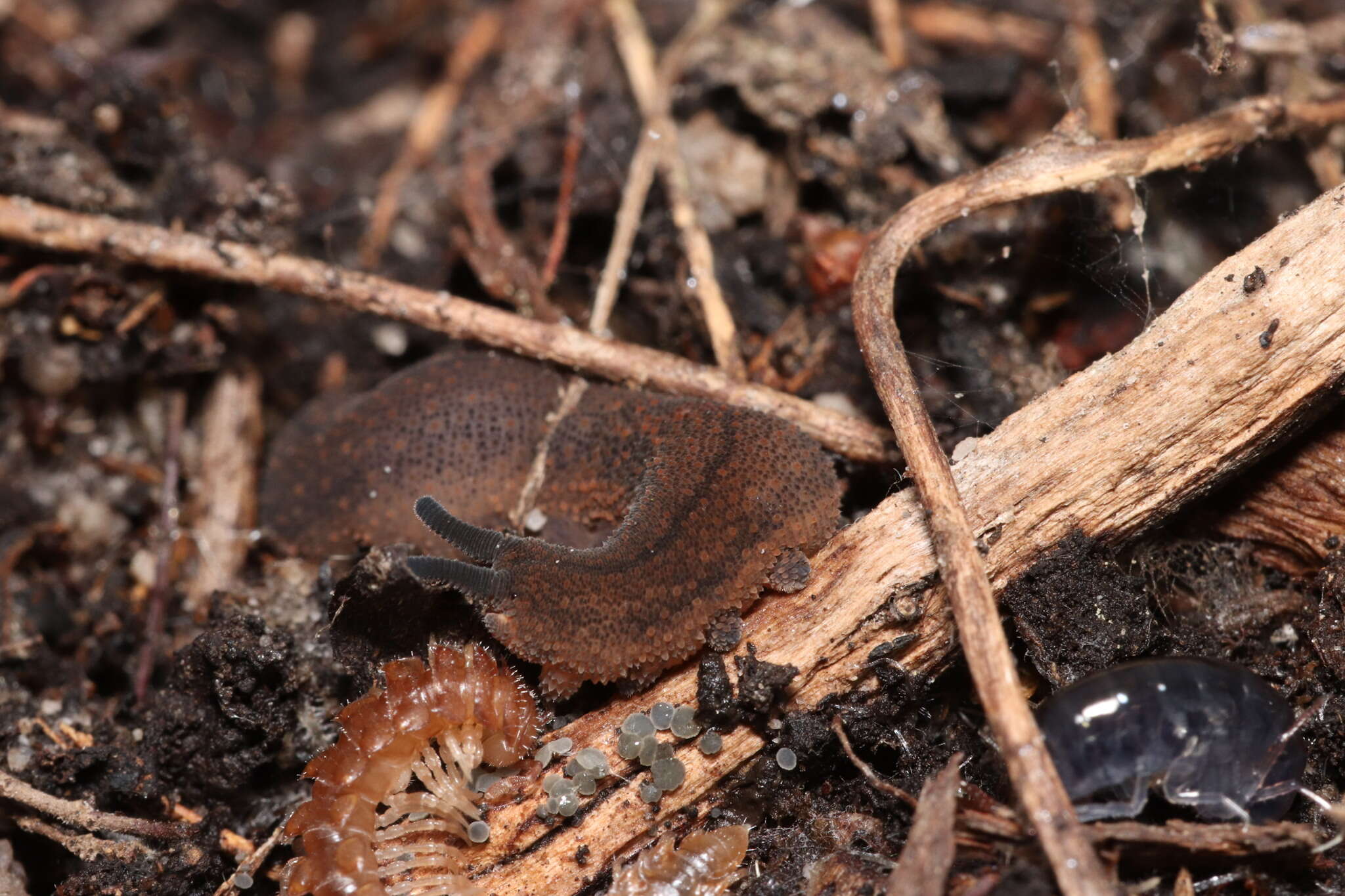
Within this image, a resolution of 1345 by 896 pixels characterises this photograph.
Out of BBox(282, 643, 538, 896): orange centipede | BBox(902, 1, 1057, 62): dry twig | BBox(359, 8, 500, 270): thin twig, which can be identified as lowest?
BBox(282, 643, 538, 896): orange centipede

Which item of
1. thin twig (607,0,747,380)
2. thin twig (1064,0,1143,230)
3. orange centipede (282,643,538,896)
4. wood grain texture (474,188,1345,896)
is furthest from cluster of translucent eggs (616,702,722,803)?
thin twig (1064,0,1143,230)

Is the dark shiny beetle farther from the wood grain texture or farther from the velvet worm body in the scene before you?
the velvet worm body

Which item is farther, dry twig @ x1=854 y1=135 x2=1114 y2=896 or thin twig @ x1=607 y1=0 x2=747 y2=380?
thin twig @ x1=607 y1=0 x2=747 y2=380

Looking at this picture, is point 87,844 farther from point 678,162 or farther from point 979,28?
point 979,28

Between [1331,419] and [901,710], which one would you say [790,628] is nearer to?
[901,710]

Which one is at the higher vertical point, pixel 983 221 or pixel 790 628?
Result: pixel 983 221

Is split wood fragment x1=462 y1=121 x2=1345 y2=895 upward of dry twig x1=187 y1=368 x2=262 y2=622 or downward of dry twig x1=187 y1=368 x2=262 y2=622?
downward

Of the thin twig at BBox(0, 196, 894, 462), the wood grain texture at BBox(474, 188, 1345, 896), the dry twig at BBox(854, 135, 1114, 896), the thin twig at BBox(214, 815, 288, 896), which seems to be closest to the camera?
the dry twig at BBox(854, 135, 1114, 896)

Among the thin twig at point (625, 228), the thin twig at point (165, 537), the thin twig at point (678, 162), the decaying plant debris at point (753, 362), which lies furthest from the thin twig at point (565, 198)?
the thin twig at point (165, 537)

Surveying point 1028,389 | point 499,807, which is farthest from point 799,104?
point 499,807
